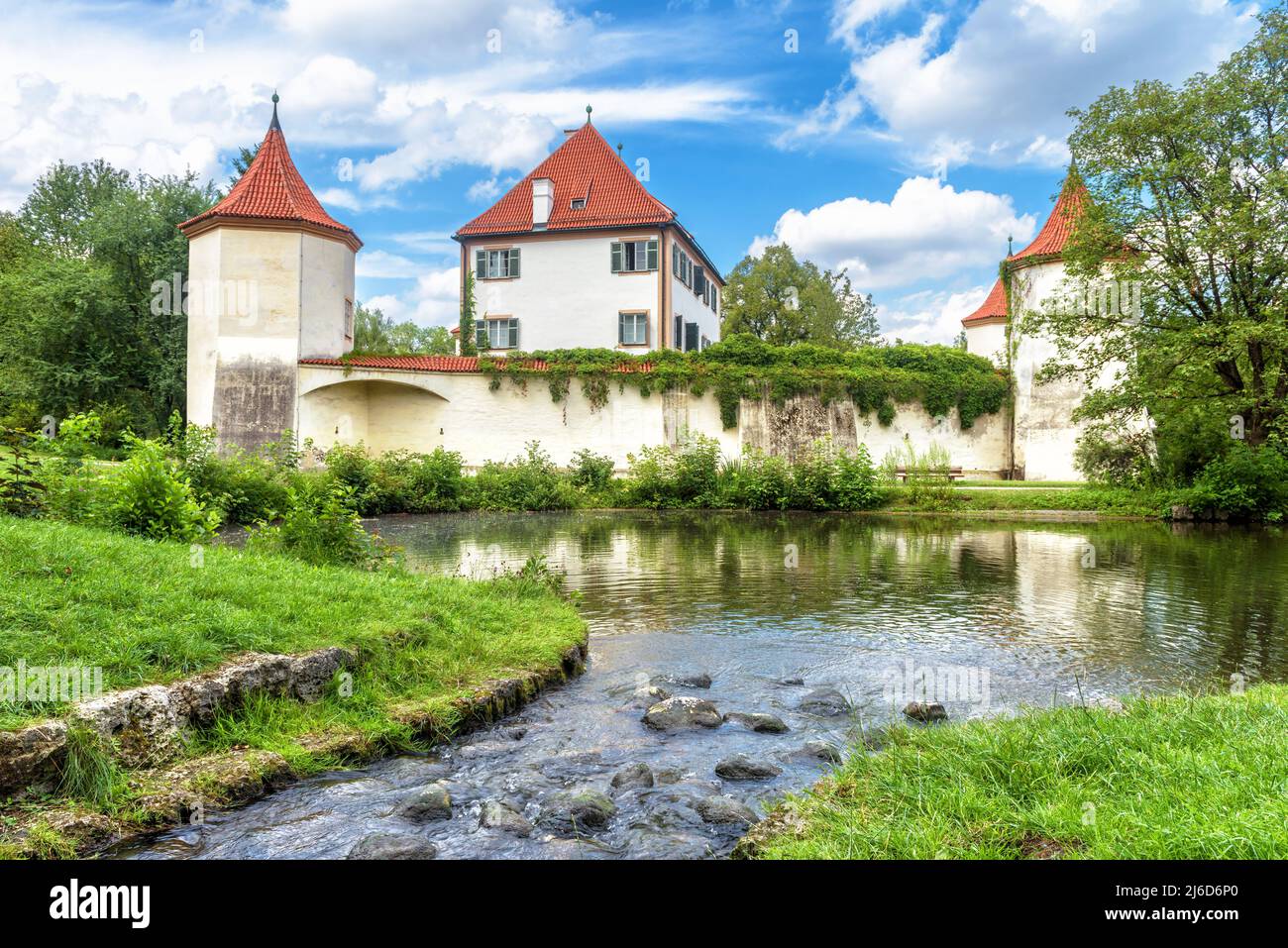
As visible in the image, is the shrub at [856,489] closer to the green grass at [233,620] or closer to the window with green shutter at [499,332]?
the window with green shutter at [499,332]

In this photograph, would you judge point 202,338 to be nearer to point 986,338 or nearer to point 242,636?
point 242,636

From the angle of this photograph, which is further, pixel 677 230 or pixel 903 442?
→ pixel 677 230

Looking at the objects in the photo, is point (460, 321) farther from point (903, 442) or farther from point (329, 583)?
point (329, 583)

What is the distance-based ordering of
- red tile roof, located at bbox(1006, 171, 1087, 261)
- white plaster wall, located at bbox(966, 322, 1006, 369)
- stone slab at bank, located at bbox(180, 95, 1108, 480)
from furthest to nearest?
white plaster wall, located at bbox(966, 322, 1006, 369), red tile roof, located at bbox(1006, 171, 1087, 261), stone slab at bank, located at bbox(180, 95, 1108, 480)

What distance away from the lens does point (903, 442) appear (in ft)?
123

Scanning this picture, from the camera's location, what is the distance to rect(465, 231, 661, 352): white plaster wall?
40.4 metres

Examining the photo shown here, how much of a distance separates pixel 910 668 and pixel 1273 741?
4.51 meters

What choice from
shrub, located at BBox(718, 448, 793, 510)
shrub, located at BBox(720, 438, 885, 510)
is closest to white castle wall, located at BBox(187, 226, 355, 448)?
shrub, located at BBox(718, 448, 793, 510)

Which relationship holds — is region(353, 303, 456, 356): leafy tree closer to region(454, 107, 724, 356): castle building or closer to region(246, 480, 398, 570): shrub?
region(454, 107, 724, 356): castle building

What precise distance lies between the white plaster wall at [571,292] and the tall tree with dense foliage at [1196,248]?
18.2 meters

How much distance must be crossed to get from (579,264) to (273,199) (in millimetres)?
13691

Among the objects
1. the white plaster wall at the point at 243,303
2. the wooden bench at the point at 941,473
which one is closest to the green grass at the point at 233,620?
the wooden bench at the point at 941,473

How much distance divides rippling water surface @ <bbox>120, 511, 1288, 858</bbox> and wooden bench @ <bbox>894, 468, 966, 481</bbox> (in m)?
9.91

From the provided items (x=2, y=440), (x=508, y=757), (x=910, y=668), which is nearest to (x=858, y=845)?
(x=508, y=757)
